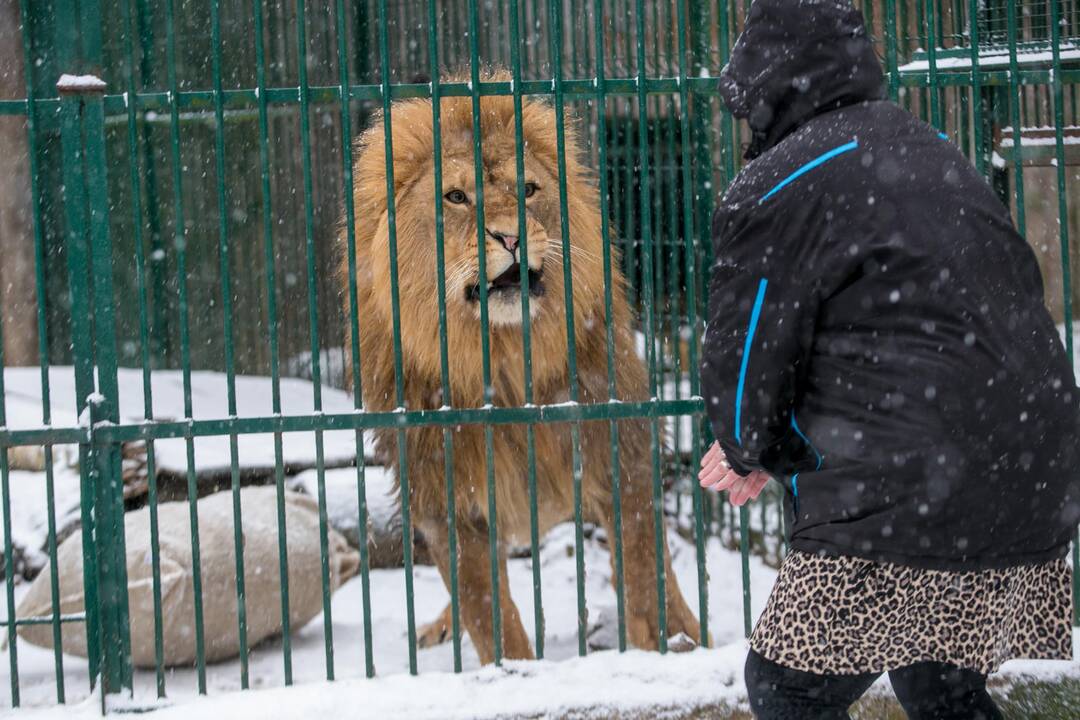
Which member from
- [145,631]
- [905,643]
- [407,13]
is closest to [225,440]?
[145,631]

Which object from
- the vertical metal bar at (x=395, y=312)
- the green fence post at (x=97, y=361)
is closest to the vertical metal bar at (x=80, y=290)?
the green fence post at (x=97, y=361)

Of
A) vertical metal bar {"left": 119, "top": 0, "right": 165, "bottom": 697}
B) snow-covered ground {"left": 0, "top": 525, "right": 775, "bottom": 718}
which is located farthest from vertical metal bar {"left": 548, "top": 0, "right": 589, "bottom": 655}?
vertical metal bar {"left": 119, "top": 0, "right": 165, "bottom": 697}

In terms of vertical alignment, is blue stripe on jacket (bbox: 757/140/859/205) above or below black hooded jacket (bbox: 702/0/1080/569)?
above

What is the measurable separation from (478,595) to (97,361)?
1.60m

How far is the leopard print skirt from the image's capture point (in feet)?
7.47

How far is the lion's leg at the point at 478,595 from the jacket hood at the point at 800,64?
2378 millimetres

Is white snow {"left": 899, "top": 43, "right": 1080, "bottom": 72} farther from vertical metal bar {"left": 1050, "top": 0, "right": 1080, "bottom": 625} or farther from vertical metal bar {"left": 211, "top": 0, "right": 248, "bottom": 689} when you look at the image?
vertical metal bar {"left": 211, "top": 0, "right": 248, "bottom": 689}

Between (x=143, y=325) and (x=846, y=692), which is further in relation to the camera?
(x=143, y=325)

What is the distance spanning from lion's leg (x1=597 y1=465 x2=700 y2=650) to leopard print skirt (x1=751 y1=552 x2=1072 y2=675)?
6.21ft

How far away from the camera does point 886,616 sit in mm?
2289

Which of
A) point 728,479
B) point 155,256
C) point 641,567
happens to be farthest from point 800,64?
point 155,256

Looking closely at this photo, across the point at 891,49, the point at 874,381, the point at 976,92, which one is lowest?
the point at 874,381

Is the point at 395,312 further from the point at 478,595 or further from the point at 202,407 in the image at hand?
the point at 202,407

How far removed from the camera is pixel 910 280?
2.19 m
